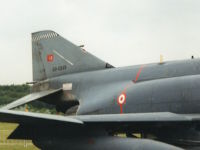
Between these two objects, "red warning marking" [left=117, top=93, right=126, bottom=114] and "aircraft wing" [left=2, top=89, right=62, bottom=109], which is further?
"aircraft wing" [left=2, top=89, right=62, bottom=109]

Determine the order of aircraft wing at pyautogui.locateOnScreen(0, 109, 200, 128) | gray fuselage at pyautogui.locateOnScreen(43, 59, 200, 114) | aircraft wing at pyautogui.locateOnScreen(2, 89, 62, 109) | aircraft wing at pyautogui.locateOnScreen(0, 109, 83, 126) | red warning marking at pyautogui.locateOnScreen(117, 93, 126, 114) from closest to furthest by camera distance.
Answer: aircraft wing at pyautogui.locateOnScreen(0, 109, 83, 126)
aircraft wing at pyautogui.locateOnScreen(0, 109, 200, 128)
gray fuselage at pyautogui.locateOnScreen(43, 59, 200, 114)
red warning marking at pyautogui.locateOnScreen(117, 93, 126, 114)
aircraft wing at pyautogui.locateOnScreen(2, 89, 62, 109)

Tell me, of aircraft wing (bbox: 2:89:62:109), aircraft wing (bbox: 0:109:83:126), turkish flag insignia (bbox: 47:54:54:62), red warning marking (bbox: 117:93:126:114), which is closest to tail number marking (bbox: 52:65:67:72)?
turkish flag insignia (bbox: 47:54:54:62)

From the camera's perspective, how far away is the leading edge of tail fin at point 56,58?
10.8 m

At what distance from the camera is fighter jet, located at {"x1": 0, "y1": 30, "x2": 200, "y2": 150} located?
25.3 feet

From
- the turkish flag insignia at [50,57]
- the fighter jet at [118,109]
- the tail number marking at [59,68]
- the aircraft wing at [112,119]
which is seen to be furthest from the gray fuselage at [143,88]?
the turkish flag insignia at [50,57]

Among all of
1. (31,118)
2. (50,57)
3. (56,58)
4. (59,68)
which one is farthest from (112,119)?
(50,57)

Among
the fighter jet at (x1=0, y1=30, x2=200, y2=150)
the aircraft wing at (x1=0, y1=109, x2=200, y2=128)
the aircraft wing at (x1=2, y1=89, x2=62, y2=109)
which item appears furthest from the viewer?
the aircraft wing at (x1=2, y1=89, x2=62, y2=109)

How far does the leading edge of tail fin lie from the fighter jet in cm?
5

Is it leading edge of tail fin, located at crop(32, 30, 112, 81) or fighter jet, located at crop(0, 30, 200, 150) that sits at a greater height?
leading edge of tail fin, located at crop(32, 30, 112, 81)

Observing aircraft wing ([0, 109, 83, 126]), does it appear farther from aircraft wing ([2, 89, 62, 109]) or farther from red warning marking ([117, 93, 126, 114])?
aircraft wing ([2, 89, 62, 109])

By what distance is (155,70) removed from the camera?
9.19 meters

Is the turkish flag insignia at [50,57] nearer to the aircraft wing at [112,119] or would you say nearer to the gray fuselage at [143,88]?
the gray fuselage at [143,88]

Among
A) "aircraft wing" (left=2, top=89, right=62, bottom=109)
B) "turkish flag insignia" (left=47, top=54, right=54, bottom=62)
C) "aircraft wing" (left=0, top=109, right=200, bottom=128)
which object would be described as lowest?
"aircraft wing" (left=0, top=109, right=200, bottom=128)

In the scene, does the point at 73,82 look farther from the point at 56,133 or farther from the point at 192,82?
the point at 192,82
